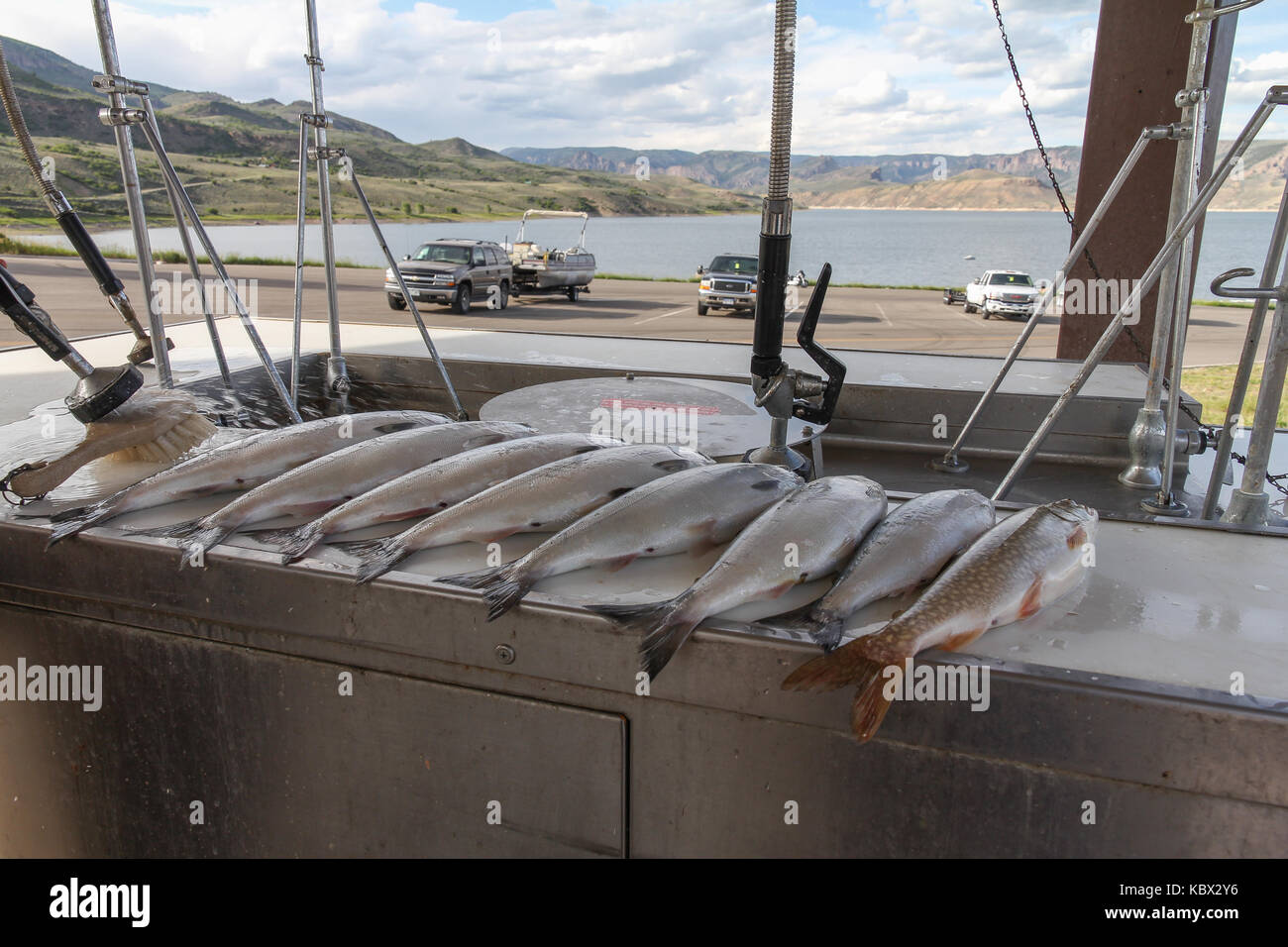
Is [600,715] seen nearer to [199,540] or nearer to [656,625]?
[656,625]

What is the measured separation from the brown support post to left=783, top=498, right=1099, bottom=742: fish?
548 cm

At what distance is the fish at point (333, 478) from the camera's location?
2512 millimetres

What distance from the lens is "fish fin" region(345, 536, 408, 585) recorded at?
7.39ft

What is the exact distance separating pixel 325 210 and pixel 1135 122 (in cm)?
679

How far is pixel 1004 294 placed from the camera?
98.8 feet

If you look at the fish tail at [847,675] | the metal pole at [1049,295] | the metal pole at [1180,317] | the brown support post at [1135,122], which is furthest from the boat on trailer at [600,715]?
the brown support post at [1135,122]

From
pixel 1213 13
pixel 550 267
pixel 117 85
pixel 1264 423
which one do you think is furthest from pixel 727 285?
pixel 1264 423

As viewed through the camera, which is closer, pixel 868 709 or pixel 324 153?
pixel 868 709

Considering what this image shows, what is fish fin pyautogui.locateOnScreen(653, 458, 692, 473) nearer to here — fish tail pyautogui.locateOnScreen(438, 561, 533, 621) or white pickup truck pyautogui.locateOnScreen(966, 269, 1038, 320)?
fish tail pyautogui.locateOnScreen(438, 561, 533, 621)

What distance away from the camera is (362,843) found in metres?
2.53

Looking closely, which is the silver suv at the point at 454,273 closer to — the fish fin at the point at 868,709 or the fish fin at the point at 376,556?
the fish fin at the point at 376,556

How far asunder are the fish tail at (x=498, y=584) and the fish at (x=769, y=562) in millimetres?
201
